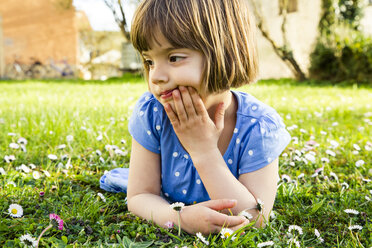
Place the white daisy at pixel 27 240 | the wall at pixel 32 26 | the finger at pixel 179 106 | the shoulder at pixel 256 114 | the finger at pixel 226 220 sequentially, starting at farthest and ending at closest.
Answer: the wall at pixel 32 26
the shoulder at pixel 256 114
the finger at pixel 179 106
the finger at pixel 226 220
the white daisy at pixel 27 240

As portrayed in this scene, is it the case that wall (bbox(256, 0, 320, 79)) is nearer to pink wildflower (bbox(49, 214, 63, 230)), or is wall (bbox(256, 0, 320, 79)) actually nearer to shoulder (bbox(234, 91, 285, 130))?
shoulder (bbox(234, 91, 285, 130))

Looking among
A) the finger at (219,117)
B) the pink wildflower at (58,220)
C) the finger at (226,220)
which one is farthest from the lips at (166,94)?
the pink wildflower at (58,220)

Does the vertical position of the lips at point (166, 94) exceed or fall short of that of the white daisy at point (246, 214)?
it exceeds it

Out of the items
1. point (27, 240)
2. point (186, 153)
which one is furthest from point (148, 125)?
point (27, 240)

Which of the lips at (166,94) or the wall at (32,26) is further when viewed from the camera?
the wall at (32,26)

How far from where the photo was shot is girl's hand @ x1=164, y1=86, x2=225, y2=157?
156 cm

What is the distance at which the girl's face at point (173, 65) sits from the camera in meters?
1.49

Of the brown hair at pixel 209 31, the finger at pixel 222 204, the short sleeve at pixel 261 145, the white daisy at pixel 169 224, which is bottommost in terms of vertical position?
the white daisy at pixel 169 224

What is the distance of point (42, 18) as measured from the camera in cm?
1745

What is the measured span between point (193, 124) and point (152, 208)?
0.42 metres

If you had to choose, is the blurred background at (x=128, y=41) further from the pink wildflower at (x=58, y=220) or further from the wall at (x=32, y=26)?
the pink wildflower at (x=58, y=220)

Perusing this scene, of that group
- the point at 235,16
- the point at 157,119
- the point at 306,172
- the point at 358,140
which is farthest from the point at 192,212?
the point at 358,140

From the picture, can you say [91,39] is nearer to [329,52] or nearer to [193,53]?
[329,52]

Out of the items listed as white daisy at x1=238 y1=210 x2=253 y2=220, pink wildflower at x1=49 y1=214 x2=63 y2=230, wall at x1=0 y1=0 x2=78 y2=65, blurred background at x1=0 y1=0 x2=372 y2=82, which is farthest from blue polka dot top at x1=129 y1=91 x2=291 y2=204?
wall at x1=0 y1=0 x2=78 y2=65
